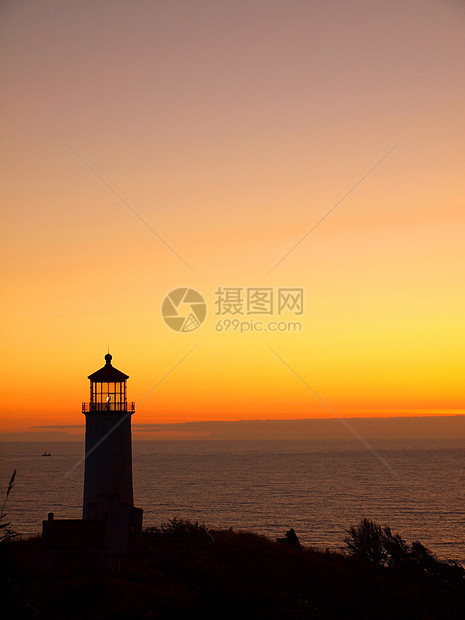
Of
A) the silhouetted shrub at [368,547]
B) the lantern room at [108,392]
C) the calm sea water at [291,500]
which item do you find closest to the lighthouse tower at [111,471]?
the lantern room at [108,392]

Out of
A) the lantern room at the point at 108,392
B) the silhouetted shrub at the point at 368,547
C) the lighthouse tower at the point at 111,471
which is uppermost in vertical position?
the lantern room at the point at 108,392

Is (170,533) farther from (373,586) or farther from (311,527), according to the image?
(311,527)

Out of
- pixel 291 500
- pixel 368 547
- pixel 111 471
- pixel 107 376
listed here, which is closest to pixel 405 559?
pixel 368 547

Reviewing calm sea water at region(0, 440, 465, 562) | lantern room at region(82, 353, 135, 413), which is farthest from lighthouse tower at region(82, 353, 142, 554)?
calm sea water at region(0, 440, 465, 562)

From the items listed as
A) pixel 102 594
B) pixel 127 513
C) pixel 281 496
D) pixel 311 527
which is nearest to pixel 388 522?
pixel 311 527

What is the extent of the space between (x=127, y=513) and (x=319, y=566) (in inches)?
421

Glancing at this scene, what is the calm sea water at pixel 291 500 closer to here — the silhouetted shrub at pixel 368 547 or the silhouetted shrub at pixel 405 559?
the silhouetted shrub at pixel 368 547

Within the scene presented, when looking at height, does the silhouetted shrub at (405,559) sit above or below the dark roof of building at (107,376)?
below

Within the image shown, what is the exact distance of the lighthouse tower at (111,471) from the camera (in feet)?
110

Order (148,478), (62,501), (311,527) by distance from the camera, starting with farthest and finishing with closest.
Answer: (148,478) → (62,501) → (311,527)

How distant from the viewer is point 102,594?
2558cm

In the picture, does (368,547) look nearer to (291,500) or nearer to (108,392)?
(108,392)

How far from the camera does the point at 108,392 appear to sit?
36156 mm

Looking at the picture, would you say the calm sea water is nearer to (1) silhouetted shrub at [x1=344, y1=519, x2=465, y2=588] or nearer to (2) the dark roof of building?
(1) silhouetted shrub at [x1=344, y1=519, x2=465, y2=588]
